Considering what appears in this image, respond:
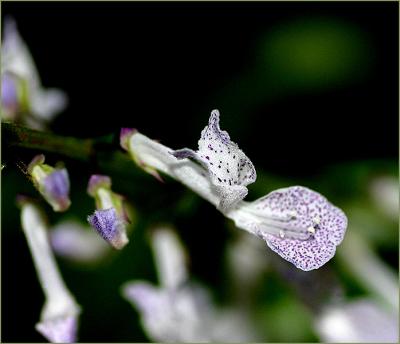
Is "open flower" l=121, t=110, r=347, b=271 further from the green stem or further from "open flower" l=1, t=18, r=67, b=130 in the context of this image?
"open flower" l=1, t=18, r=67, b=130

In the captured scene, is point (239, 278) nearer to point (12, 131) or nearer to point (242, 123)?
point (242, 123)

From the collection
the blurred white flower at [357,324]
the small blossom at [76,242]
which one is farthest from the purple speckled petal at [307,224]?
the small blossom at [76,242]

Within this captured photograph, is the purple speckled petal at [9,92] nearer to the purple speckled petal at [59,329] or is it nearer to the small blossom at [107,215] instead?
the small blossom at [107,215]

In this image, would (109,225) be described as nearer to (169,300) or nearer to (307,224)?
(307,224)

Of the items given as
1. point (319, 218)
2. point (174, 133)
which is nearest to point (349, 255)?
point (174, 133)

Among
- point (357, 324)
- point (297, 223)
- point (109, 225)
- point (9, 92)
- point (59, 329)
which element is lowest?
point (357, 324)

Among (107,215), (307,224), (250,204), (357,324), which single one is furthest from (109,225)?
(357,324)
